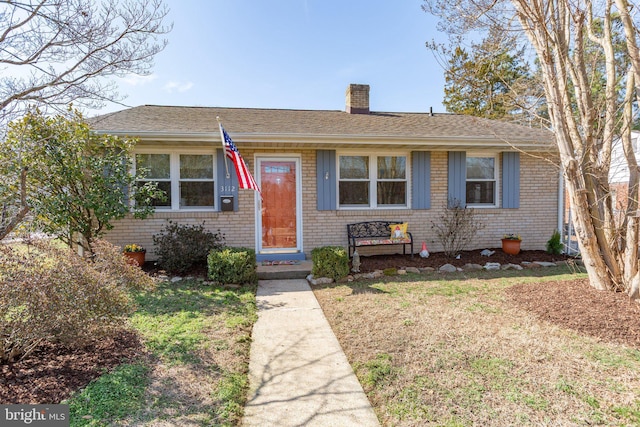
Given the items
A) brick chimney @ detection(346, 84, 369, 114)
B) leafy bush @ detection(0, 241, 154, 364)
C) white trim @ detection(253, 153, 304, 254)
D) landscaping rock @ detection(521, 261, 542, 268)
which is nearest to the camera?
leafy bush @ detection(0, 241, 154, 364)

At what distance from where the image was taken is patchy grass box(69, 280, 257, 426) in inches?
92.6

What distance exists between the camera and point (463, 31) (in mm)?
5711

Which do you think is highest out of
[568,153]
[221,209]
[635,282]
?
[568,153]

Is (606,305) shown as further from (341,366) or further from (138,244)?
(138,244)

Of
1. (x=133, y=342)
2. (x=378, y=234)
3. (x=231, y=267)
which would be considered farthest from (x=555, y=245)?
(x=133, y=342)

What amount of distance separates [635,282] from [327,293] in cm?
432

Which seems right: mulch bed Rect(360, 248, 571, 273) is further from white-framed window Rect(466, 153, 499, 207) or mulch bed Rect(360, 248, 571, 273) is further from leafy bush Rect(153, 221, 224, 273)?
leafy bush Rect(153, 221, 224, 273)

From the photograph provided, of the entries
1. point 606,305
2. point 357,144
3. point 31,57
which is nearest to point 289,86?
point 357,144

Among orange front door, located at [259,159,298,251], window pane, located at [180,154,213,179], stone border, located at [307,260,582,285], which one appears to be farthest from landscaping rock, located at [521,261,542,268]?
window pane, located at [180,154,213,179]

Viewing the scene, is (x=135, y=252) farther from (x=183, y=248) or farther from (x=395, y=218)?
(x=395, y=218)

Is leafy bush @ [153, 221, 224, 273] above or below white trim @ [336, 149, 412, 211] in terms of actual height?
below

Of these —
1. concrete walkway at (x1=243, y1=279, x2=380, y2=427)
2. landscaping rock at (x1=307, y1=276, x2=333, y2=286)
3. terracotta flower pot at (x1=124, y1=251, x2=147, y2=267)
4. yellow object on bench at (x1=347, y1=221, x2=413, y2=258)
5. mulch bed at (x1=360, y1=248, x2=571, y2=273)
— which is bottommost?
concrete walkway at (x1=243, y1=279, x2=380, y2=427)

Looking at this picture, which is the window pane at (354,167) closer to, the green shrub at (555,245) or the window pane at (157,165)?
the window pane at (157,165)

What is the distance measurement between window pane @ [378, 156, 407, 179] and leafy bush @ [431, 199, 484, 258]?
1.45 metres
